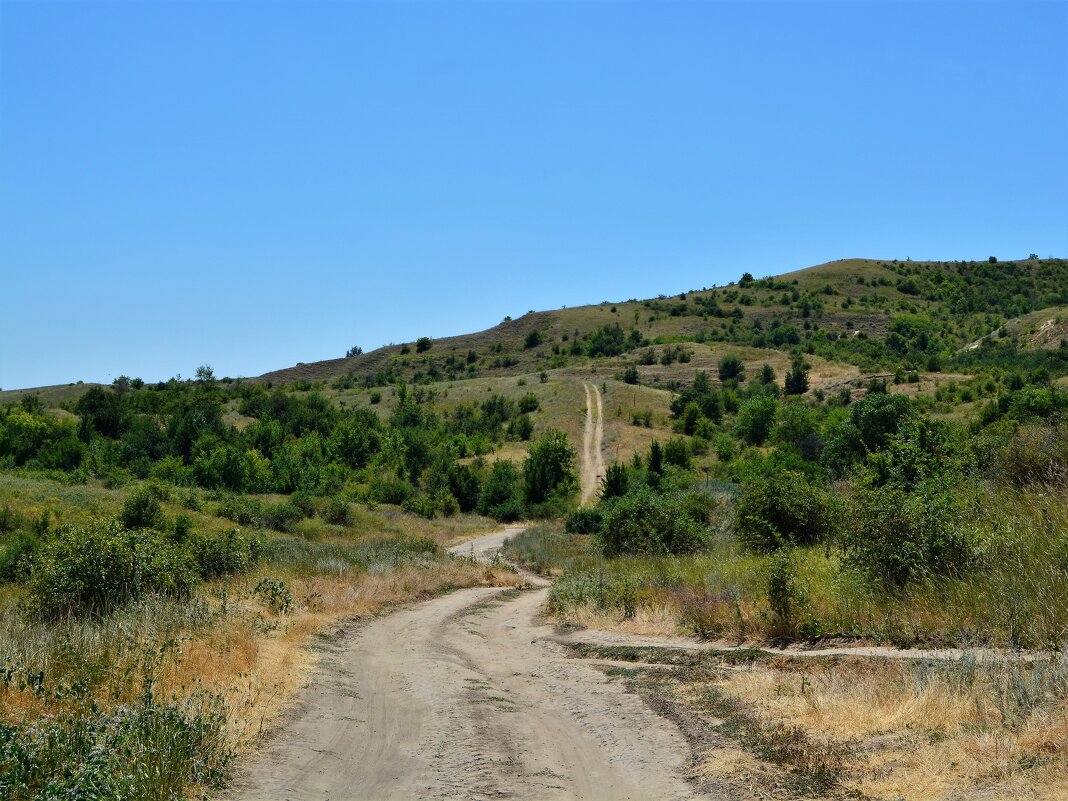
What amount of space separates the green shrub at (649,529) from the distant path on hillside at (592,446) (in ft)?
89.8

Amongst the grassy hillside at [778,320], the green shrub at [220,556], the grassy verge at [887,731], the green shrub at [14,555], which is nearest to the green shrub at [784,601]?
the grassy verge at [887,731]

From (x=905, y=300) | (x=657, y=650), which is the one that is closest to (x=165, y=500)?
(x=657, y=650)

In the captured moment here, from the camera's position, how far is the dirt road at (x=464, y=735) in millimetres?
7109

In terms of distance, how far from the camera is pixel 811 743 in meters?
7.45

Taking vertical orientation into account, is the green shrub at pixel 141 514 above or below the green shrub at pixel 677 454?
above

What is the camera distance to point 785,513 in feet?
66.1

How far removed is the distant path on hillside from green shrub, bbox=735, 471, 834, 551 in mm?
33693

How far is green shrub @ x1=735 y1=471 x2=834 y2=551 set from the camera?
779 inches

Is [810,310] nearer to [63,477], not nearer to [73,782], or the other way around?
[63,477]

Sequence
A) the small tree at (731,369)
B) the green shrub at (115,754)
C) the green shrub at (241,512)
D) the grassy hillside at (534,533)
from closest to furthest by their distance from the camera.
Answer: the green shrub at (115,754), the grassy hillside at (534,533), the green shrub at (241,512), the small tree at (731,369)

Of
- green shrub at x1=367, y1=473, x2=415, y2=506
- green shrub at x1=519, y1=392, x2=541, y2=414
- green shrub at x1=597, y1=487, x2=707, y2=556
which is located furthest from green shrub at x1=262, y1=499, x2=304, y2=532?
green shrub at x1=519, y1=392, x2=541, y2=414

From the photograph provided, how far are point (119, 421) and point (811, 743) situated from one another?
226 feet

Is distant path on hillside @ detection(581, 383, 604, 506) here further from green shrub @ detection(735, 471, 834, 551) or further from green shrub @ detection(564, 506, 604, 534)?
green shrub @ detection(735, 471, 834, 551)

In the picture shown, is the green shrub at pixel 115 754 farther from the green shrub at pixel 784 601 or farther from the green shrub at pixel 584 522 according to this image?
the green shrub at pixel 584 522
